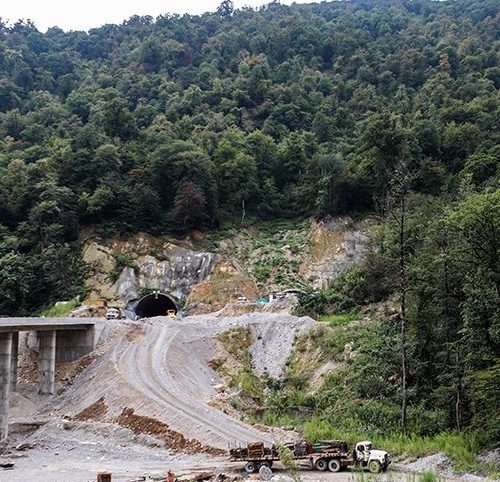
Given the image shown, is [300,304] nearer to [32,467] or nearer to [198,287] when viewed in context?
[198,287]

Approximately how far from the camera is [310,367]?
136 feet

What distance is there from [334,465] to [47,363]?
70.6ft

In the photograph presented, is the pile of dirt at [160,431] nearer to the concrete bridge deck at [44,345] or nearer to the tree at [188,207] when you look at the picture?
the concrete bridge deck at [44,345]

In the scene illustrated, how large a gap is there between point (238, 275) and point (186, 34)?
9612 centimetres

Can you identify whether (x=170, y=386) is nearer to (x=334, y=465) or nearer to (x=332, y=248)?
(x=334, y=465)

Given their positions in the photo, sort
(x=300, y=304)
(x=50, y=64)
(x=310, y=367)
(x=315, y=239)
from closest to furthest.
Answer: (x=310, y=367) → (x=300, y=304) → (x=315, y=239) → (x=50, y=64)

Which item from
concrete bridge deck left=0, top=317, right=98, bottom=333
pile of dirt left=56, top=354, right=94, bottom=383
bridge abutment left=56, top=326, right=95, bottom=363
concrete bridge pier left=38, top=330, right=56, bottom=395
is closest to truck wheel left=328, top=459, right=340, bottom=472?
concrete bridge deck left=0, top=317, right=98, bottom=333

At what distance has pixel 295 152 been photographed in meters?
88.6

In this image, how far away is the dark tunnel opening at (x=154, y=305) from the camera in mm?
68125

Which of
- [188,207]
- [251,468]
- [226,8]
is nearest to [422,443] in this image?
[251,468]

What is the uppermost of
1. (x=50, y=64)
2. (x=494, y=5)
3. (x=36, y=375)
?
(x=494, y=5)

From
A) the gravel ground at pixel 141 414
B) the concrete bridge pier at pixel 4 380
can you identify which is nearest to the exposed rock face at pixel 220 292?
the gravel ground at pixel 141 414

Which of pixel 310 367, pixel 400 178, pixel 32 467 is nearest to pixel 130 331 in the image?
pixel 310 367

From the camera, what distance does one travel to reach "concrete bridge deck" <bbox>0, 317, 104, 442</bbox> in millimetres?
34219
